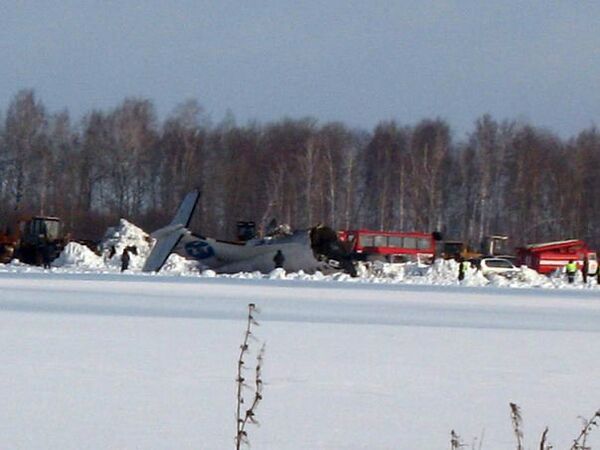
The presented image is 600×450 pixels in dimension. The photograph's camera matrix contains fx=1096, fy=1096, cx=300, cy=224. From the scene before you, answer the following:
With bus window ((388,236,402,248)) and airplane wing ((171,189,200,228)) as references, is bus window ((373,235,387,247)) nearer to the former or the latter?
bus window ((388,236,402,248))

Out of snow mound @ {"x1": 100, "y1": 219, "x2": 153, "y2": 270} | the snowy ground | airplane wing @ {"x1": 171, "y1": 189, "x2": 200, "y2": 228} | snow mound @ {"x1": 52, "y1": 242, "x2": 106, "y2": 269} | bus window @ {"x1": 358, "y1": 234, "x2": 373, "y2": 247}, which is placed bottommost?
the snowy ground

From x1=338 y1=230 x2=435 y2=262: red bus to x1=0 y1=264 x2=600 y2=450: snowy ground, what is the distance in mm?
26786

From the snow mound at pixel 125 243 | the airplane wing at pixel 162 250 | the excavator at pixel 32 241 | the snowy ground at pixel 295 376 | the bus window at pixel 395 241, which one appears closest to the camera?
the snowy ground at pixel 295 376

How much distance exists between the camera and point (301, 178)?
60312 mm

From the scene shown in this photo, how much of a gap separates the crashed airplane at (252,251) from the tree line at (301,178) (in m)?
23.4

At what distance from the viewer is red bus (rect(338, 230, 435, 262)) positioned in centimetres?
4369

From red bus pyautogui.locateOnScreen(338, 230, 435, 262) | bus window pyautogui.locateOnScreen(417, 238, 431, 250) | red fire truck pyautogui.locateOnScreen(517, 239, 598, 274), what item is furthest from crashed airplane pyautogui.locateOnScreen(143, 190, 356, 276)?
red fire truck pyautogui.locateOnScreen(517, 239, 598, 274)

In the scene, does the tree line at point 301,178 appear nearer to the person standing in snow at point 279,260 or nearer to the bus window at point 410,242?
the bus window at point 410,242

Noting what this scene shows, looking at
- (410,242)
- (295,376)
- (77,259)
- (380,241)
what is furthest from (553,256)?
(295,376)

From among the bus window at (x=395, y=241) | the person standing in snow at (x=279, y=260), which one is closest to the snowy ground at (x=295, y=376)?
the person standing in snow at (x=279, y=260)

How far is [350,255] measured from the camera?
113ft

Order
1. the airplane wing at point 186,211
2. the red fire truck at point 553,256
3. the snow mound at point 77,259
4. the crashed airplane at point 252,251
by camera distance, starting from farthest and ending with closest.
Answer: the red fire truck at point 553,256 → the snow mound at point 77,259 → the airplane wing at point 186,211 → the crashed airplane at point 252,251

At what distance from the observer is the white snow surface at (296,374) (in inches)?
262

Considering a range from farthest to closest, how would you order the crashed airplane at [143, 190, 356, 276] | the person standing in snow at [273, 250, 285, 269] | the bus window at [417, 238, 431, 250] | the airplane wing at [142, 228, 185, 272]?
the bus window at [417, 238, 431, 250], the crashed airplane at [143, 190, 356, 276], the person standing in snow at [273, 250, 285, 269], the airplane wing at [142, 228, 185, 272]
